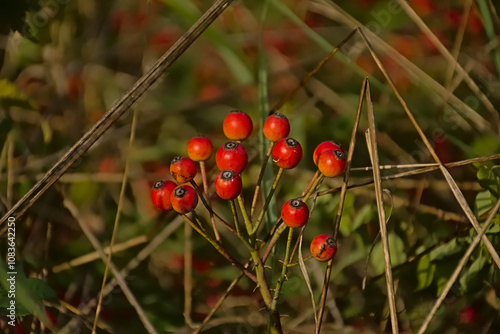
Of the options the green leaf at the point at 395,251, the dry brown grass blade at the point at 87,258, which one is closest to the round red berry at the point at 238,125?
the green leaf at the point at 395,251

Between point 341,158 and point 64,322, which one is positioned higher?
point 341,158

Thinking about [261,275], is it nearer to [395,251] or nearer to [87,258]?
[395,251]

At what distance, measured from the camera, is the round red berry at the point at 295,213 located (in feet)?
4.30

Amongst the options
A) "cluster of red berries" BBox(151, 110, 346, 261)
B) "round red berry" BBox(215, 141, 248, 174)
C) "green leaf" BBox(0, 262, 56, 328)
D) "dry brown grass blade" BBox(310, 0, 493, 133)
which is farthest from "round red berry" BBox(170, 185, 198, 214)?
"dry brown grass blade" BBox(310, 0, 493, 133)

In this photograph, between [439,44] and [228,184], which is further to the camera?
[439,44]

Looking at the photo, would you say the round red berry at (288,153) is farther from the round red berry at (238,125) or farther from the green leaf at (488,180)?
the green leaf at (488,180)

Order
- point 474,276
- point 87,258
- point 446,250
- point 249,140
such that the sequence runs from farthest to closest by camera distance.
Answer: point 249,140
point 87,258
point 446,250
point 474,276

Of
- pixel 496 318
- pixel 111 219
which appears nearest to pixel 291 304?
pixel 496 318

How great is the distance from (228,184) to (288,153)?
7.8 inches

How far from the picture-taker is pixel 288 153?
56.1 inches

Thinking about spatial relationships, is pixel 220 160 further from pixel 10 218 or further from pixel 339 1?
pixel 339 1

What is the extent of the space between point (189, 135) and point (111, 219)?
73cm

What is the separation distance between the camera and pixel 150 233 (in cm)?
230

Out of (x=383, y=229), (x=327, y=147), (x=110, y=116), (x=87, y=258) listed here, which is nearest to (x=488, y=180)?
(x=383, y=229)
